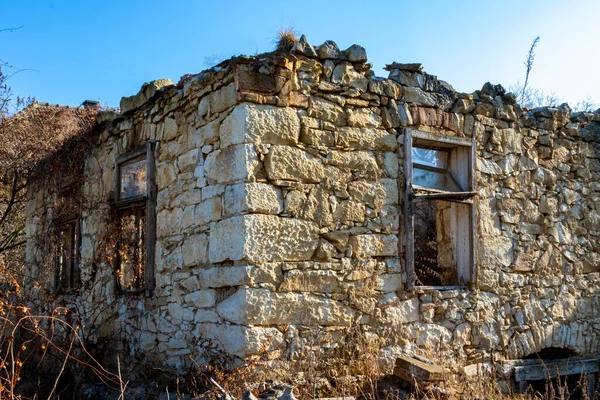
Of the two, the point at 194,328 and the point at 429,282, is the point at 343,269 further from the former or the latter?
the point at 429,282

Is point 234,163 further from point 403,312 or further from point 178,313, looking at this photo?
point 403,312

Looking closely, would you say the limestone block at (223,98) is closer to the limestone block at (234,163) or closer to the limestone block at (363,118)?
the limestone block at (234,163)

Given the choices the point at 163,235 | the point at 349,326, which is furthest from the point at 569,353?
the point at 163,235

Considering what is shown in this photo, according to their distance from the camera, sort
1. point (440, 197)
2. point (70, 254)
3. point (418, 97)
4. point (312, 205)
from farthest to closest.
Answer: point (70, 254) < point (418, 97) < point (440, 197) < point (312, 205)

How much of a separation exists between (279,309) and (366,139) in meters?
1.77

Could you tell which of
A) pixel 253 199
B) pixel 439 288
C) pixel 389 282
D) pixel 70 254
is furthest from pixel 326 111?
pixel 70 254

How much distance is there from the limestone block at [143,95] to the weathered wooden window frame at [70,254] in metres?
1.81

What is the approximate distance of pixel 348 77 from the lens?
5.41 meters

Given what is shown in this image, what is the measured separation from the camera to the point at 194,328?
5.26 m

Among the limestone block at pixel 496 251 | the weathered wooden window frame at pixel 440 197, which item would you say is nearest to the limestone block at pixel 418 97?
the weathered wooden window frame at pixel 440 197

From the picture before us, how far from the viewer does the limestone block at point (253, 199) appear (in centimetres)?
480

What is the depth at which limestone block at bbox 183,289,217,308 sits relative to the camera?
5062mm

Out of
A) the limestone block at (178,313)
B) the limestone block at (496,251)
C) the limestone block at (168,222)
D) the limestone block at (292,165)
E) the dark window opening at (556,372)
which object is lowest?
the dark window opening at (556,372)

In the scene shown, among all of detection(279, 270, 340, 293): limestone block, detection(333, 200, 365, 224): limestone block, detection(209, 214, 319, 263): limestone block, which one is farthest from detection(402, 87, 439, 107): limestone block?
detection(279, 270, 340, 293): limestone block
